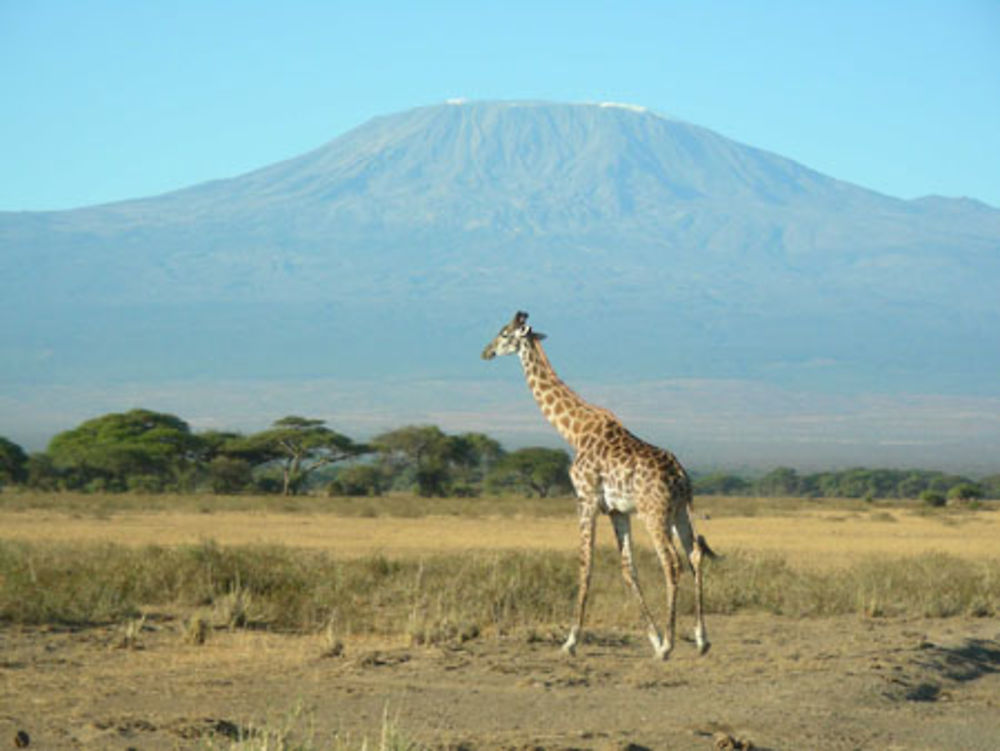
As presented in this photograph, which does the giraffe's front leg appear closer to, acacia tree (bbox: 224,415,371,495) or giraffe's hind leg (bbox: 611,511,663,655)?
giraffe's hind leg (bbox: 611,511,663,655)

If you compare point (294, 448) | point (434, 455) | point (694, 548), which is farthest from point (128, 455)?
point (694, 548)

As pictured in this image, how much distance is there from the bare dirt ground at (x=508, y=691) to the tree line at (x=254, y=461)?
38.3m

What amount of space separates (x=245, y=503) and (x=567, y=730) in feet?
105

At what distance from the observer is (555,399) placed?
44.8 ft

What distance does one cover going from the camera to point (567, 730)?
397 inches

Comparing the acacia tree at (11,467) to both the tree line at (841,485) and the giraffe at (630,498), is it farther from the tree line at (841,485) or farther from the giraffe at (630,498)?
the giraffe at (630,498)

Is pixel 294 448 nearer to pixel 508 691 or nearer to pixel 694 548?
pixel 694 548

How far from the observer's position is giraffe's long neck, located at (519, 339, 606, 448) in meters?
13.4

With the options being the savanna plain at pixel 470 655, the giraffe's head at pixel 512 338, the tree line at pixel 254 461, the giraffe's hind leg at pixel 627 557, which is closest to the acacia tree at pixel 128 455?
the tree line at pixel 254 461

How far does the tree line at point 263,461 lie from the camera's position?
52.5 meters

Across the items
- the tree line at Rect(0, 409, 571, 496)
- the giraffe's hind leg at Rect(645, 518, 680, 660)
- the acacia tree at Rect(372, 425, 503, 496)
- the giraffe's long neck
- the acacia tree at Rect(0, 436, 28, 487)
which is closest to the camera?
the giraffe's hind leg at Rect(645, 518, 680, 660)

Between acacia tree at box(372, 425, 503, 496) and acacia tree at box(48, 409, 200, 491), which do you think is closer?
acacia tree at box(48, 409, 200, 491)

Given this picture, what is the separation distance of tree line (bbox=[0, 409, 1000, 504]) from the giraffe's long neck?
37.4 metres

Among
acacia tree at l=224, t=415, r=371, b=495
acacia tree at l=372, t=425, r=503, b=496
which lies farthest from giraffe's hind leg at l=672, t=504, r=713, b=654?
acacia tree at l=372, t=425, r=503, b=496
